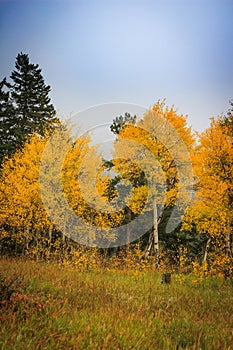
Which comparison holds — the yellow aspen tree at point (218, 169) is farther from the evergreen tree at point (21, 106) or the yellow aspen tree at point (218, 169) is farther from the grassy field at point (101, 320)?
the evergreen tree at point (21, 106)

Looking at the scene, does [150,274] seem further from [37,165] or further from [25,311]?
[25,311]

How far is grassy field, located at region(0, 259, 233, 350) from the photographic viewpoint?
4.57m

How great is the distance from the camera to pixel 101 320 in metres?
5.77

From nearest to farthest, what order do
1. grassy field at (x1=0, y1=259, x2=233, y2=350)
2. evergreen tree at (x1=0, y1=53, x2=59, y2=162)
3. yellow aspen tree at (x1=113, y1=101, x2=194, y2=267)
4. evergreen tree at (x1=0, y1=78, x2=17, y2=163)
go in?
grassy field at (x1=0, y1=259, x2=233, y2=350)
yellow aspen tree at (x1=113, y1=101, x2=194, y2=267)
evergreen tree at (x1=0, y1=78, x2=17, y2=163)
evergreen tree at (x1=0, y1=53, x2=59, y2=162)

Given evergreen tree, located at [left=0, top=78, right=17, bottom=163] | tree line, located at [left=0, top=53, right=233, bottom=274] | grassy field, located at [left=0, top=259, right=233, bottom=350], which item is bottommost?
grassy field, located at [left=0, top=259, right=233, bottom=350]

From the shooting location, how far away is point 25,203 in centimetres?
1585

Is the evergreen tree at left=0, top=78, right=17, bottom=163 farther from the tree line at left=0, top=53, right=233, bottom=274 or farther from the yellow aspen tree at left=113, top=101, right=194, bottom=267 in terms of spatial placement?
the yellow aspen tree at left=113, top=101, right=194, bottom=267

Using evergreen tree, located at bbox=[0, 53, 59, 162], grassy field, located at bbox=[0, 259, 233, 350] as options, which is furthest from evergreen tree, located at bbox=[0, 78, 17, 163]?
grassy field, located at bbox=[0, 259, 233, 350]

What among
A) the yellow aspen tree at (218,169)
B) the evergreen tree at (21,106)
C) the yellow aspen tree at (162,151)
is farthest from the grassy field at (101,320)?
the evergreen tree at (21,106)

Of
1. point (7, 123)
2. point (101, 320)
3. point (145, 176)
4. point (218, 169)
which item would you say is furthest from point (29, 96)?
point (101, 320)

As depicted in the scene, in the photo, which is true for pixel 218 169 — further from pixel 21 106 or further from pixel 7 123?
pixel 21 106

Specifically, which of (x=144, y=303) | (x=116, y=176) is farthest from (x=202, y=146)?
(x=116, y=176)

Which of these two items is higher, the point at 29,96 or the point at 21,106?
the point at 29,96

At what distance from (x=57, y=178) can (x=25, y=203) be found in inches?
97.6
